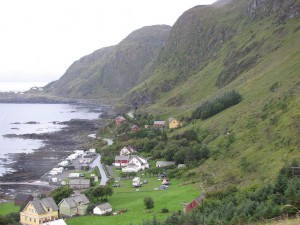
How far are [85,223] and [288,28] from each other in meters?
107

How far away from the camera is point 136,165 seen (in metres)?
88.9

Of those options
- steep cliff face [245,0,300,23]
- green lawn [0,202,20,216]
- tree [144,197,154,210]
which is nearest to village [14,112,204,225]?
green lawn [0,202,20,216]

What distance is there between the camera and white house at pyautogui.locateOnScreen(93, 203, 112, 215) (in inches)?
2295

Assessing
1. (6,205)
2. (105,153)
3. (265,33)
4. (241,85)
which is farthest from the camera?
(265,33)

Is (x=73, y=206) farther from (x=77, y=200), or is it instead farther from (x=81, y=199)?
(x=81, y=199)

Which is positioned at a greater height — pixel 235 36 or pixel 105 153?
pixel 235 36

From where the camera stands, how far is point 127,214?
55375 millimetres

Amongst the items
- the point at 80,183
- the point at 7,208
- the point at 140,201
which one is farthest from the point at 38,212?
the point at 80,183

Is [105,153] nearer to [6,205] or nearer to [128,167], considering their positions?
[128,167]

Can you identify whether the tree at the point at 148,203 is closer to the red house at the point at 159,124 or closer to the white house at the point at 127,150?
the white house at the point at 127,150

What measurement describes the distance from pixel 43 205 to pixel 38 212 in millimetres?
1688

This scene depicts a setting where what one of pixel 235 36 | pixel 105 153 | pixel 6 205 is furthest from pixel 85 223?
pixel 235 36

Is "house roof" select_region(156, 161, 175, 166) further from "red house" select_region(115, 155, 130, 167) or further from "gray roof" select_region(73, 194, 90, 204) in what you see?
"gray roof" select_region(73, 194, 90, 204)

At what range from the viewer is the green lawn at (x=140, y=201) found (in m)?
52.9
